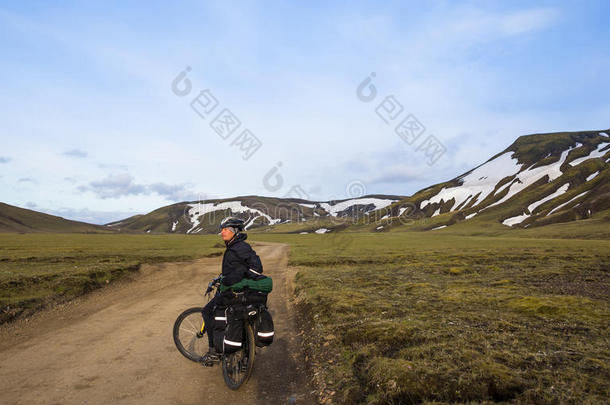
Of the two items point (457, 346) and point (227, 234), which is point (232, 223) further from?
point (457, 346)

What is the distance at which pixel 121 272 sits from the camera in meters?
27.3

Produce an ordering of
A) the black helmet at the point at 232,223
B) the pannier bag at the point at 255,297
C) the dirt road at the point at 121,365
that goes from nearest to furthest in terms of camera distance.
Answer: the dirt road at the point at 121,365 < the pannier bag at the point at 255,297 < the black helmet at the point at 232,223

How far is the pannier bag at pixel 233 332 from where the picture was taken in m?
8.02

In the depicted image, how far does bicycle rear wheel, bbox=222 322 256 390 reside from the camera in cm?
796

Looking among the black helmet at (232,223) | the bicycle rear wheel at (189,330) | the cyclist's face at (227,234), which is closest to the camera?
the cyclist's face at (227,234)

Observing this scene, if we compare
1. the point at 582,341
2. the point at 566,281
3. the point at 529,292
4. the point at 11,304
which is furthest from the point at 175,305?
the point at 566,281

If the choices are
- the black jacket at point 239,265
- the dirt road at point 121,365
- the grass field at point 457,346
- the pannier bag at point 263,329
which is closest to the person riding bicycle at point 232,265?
the black jacket at point 239,265

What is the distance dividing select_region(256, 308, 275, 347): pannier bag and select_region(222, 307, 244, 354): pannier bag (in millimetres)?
392

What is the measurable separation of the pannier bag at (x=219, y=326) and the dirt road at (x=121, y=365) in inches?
34.0

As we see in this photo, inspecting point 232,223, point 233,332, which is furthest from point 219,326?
point 232,223

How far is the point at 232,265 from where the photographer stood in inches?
331

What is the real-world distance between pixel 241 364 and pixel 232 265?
2.29m

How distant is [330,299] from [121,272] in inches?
756

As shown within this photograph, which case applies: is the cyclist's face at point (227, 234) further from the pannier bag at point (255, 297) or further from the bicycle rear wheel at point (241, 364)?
the bicycle rear wheel at point (241, 364)
